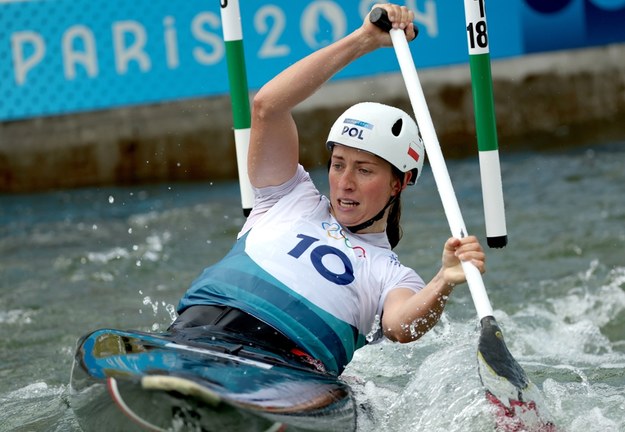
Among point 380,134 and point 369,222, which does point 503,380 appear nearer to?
point 369,222

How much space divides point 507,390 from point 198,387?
125 centimetres

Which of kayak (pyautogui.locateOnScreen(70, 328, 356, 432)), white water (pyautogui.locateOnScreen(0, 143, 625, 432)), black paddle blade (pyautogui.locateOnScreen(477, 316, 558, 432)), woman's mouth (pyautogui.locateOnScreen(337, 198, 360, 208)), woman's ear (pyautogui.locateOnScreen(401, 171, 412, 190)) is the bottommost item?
white water (pyautogui.locateOnScreen(0, 143, 625, 432))

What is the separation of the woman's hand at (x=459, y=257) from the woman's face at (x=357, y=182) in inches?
20.8

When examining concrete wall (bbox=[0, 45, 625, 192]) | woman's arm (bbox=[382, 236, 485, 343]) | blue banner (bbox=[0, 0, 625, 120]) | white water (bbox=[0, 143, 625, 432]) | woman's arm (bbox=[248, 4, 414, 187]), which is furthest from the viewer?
concrete wall (bbox=[0, 45, 625, 192])

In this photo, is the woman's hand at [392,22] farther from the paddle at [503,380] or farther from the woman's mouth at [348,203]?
the paddle at [503,380]

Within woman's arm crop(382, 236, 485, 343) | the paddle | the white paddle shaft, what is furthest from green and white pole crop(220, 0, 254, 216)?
the paddle

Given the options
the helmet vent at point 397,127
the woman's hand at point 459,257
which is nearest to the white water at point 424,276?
the woman's hand at point 459,257

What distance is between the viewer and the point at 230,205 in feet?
33.8

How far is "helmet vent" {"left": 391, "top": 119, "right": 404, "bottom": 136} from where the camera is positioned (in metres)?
4.89

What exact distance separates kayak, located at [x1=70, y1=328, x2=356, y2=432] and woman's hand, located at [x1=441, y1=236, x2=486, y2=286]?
580mm

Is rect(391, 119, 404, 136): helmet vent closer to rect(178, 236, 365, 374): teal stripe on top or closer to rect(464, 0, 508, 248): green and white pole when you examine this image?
rect(464, 0, 508, 248): green and white pole

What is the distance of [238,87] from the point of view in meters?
6.21

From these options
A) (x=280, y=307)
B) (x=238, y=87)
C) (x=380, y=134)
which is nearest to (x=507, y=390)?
(x=280, y=307)

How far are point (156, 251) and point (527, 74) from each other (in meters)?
4.67
